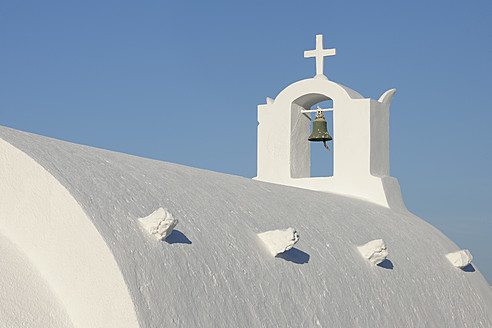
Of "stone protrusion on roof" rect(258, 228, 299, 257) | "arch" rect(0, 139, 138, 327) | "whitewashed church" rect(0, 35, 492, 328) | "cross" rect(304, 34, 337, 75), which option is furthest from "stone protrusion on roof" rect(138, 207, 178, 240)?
"cross" rect(304, 34, 337, 75)

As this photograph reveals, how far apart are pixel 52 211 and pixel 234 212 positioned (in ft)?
6.65

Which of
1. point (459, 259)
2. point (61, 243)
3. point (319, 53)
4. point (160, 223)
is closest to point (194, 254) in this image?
point (160, 223)

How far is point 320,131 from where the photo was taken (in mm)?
10586

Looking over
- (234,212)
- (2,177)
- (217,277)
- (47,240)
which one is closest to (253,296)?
(217,277)

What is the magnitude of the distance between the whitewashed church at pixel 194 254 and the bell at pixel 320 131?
1541mm

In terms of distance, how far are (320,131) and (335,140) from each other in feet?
0.91

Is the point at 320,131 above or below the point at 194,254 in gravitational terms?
above

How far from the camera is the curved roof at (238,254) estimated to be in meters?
4.51

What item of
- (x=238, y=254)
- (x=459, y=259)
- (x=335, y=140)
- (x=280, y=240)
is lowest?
(x=238, y=254)

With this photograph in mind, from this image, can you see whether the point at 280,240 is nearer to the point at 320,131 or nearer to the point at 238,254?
the point at 238,254

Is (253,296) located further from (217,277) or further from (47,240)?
(47,240)

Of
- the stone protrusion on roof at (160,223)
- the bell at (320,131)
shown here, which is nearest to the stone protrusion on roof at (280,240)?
the stone protrusion on roof at (160,223)

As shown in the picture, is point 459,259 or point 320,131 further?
point 320,131

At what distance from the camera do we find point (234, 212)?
617 centimetres
